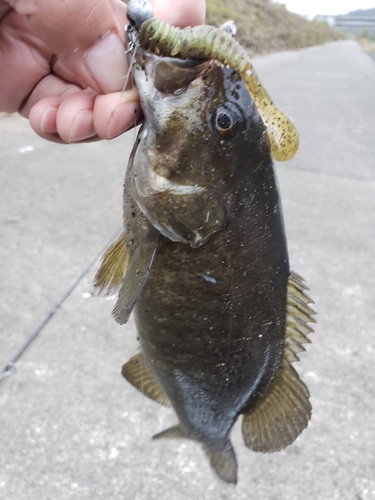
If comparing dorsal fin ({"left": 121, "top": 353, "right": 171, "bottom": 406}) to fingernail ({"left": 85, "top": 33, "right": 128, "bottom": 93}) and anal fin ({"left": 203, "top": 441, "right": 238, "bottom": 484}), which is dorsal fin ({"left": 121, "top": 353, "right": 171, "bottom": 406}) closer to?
anal fin ({"left": 203, "top": 441, "right": 238, "bottom": 484})

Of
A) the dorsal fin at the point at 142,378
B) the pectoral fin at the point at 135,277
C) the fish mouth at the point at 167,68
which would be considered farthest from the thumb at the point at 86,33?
the dorsal fin at the point at 142,378

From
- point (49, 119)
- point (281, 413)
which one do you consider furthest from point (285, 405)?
point (49, 119)

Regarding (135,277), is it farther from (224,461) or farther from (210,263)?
(224,461)

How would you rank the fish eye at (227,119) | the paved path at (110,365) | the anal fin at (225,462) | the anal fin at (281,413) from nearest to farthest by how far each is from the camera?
the fish eye at (227,119) < the anal fin at (281,413) < the anal fin at (225,462) < the paved path at (110,365)

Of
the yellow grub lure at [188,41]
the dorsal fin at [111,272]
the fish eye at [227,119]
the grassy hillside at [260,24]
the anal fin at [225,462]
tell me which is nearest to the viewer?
the yellow grub lure at [188,41]

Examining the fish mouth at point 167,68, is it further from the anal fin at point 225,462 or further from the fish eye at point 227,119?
the anal fin at point 225,462

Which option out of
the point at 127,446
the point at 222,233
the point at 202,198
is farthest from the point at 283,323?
the point at 127,446

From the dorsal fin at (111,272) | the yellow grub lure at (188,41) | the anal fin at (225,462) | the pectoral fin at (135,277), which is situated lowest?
the anal fin at (225,462)
